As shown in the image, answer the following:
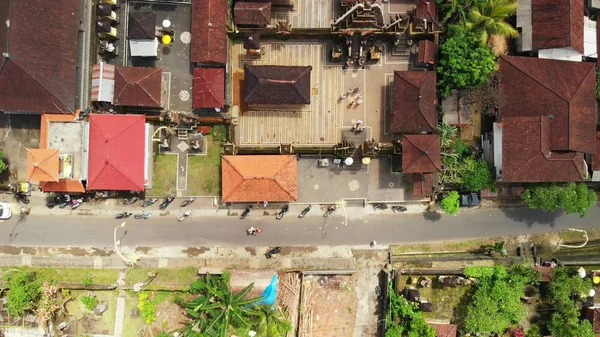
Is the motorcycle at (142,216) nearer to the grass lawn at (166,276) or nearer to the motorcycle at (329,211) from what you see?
the grass lawn at (166,276)

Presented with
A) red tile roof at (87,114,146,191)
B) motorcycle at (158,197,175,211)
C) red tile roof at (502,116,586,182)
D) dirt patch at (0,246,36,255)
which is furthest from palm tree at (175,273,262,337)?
red tile roof at (502,116,586,182)

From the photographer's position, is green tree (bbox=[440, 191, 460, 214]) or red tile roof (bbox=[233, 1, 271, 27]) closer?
red tile roof (bbox=[233, 1, 271, 27])

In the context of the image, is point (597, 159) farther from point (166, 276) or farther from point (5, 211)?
point (5, 211)

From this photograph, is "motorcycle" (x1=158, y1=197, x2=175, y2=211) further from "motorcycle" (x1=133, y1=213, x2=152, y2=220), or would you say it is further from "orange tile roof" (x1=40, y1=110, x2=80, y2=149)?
"orange tile roof" (x1=40, y1=110, x2=80, y2=149)

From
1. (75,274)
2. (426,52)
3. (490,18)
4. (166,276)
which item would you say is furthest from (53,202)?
(490,18)

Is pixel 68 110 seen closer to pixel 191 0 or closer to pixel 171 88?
pixel 171 88
